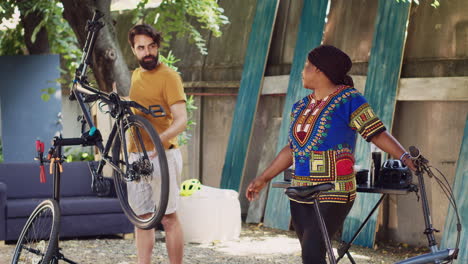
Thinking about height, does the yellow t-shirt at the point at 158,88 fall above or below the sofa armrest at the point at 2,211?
above

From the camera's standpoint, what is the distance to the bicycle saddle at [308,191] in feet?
10.5

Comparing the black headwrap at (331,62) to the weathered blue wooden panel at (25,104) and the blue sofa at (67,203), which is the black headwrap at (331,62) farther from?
the weathered blue wooden panel at (25,104)

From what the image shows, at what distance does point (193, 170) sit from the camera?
9258 mm

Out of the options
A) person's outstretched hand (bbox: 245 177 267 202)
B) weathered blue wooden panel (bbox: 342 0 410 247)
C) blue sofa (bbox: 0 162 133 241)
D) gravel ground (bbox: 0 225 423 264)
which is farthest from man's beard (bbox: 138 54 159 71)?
blue sofa (bbox: 0 162 133 241)

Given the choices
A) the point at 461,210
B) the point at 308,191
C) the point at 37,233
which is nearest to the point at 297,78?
the point at 461,210

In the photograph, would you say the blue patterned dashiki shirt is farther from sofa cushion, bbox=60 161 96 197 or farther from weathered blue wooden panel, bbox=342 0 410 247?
sofa cushion, bbox=60 161 96 197

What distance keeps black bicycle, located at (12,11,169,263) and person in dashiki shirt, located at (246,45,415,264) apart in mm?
621

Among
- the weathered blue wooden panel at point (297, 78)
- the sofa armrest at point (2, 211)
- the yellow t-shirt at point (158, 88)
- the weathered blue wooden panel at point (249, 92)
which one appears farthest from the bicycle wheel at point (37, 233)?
the weathered blue wooden panel at point (249, 92)

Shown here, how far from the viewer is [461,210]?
18.9 feet

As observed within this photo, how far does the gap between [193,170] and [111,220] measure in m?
2.14

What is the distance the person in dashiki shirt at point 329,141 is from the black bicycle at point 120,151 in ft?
2.04

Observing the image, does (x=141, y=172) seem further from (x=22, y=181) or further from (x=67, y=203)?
(x=22, y=181)

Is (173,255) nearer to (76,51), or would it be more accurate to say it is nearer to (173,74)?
(173,74)

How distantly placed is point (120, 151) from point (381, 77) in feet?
11.1
